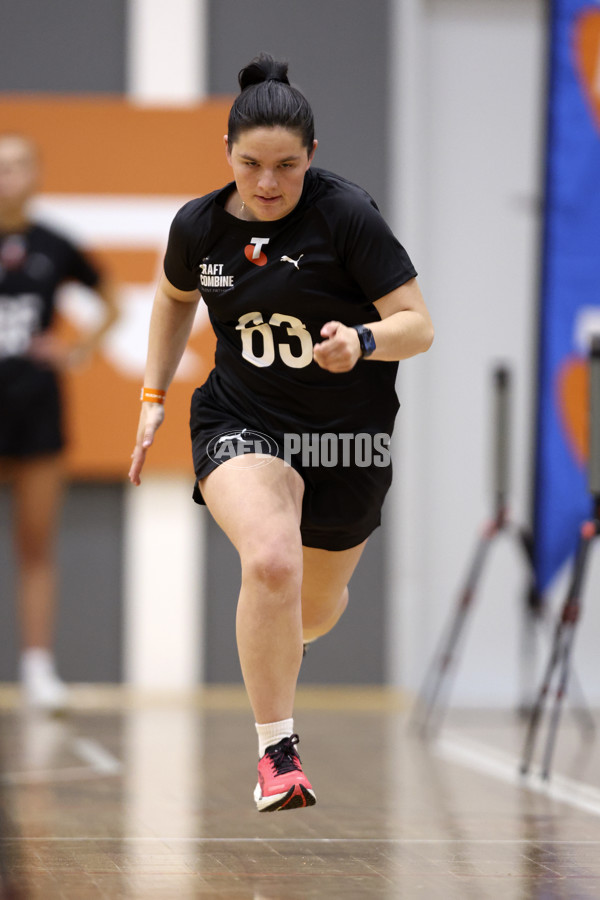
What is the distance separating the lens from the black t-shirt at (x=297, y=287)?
2.77 m

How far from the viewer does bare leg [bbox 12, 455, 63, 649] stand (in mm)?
5984

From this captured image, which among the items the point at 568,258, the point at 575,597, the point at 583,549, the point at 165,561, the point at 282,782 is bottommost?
the point at 165,561

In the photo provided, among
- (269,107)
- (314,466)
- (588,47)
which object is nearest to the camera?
(269,107)

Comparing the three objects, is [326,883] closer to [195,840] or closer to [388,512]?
[195,840]

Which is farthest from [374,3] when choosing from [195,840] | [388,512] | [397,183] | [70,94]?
[195,840]

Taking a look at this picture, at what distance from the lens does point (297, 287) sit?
9.11ft

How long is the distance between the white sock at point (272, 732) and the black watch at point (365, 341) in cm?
81

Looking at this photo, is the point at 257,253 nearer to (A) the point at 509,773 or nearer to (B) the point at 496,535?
(A) the point at 509,773

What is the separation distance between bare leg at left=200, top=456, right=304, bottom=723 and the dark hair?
711 mm

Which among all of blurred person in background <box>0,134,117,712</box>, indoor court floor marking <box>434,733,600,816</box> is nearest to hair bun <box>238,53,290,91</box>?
indoor court floor marking <box>434,733,600,816</box>

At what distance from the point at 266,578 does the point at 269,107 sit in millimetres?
968

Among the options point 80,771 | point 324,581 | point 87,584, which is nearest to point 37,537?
point 87,584

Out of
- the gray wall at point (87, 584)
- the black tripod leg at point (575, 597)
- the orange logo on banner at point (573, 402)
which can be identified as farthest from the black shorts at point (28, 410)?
the black tripod leg at point (575, 597)

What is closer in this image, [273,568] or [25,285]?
[273,568]
